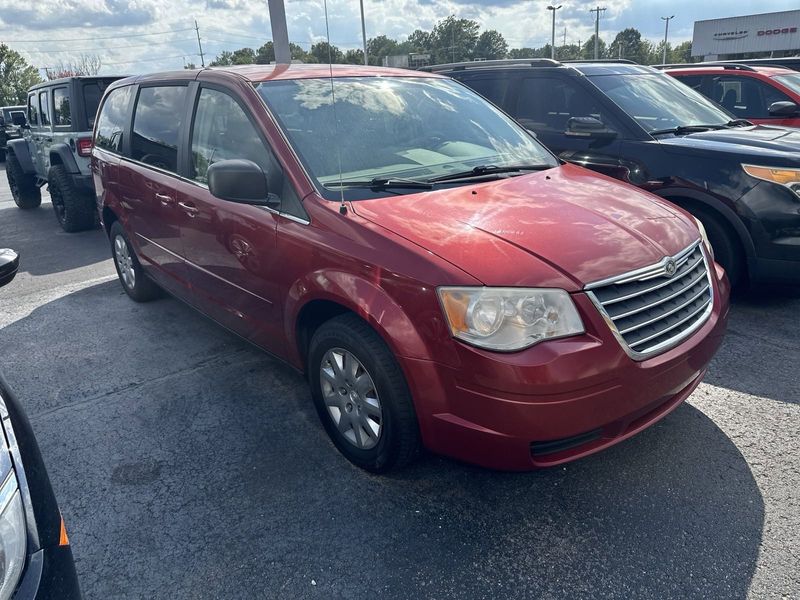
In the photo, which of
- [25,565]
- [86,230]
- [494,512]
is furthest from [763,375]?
[86,230]

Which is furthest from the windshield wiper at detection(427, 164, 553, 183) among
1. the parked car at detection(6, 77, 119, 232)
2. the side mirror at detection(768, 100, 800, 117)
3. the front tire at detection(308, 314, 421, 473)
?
the parked car at detection(6, 77, 119, 232)

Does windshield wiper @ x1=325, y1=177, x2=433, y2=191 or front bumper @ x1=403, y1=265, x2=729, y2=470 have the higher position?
windshield wiper @ x1=325, y1=177, x2=433, y2=191

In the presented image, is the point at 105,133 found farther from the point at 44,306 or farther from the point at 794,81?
the point at 794,81

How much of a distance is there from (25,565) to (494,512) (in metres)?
1.71

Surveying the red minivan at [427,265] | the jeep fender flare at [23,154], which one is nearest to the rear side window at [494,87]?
the red minivan at [427,265]

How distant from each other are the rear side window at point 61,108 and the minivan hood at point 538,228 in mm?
7147

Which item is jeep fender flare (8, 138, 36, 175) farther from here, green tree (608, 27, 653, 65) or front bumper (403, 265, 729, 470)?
green tree (608, 27, 653, 65)

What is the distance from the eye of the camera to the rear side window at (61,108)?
26.2ft

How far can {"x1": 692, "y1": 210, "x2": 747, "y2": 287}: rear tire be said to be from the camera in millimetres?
4406

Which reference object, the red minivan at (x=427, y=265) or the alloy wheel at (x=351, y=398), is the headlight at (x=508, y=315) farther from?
the alloy wheel at (x=351, y=398)

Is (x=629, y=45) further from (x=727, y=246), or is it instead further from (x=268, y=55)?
(x=727, y=246)

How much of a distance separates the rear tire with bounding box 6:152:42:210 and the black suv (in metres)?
8.10

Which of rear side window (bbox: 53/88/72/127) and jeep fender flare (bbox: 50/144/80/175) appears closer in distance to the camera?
jeep fender flare (bbox: 50/144/80/175)

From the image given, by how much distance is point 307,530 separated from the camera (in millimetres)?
2439
